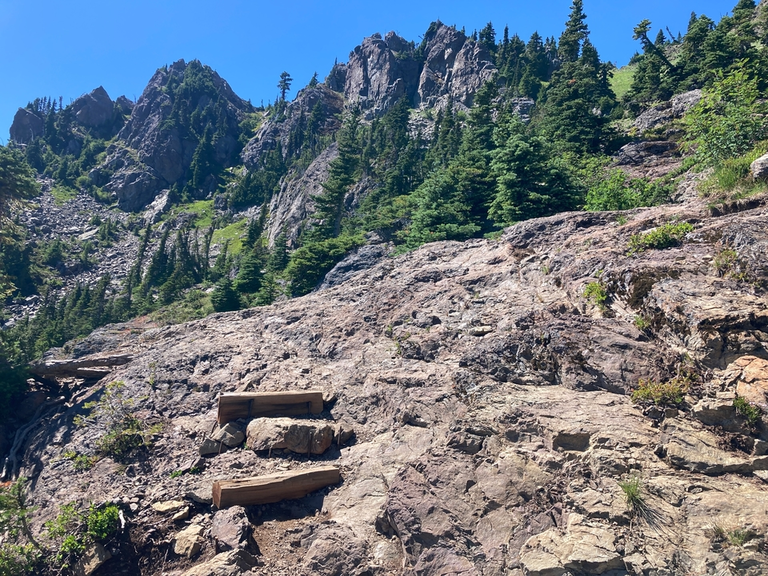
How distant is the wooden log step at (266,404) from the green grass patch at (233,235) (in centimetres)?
8877

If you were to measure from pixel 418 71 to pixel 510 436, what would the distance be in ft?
432

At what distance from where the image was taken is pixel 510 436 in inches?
291

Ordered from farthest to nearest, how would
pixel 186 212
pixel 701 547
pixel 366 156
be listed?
pixel 186 212
pixel 366 156
pixel 701 547

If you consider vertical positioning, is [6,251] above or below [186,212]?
below

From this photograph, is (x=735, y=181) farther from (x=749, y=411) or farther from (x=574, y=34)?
(x=574, y=34)

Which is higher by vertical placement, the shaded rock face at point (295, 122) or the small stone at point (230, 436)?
the shaded rock face at point (295, 122)

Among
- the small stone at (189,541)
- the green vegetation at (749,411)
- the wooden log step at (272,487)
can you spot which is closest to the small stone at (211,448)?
the wooden log step at (272,487)

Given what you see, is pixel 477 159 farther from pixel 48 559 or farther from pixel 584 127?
pixel 48 559

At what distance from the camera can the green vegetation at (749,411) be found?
19.1 feet

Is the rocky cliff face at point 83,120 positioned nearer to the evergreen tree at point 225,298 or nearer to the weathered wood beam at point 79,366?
the evergreen tree at point 225,298

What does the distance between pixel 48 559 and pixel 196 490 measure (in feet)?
8.29

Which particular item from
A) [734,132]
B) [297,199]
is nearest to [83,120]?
[297,199]

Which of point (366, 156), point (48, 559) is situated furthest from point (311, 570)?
point (366, 156)

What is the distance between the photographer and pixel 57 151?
150 meters
